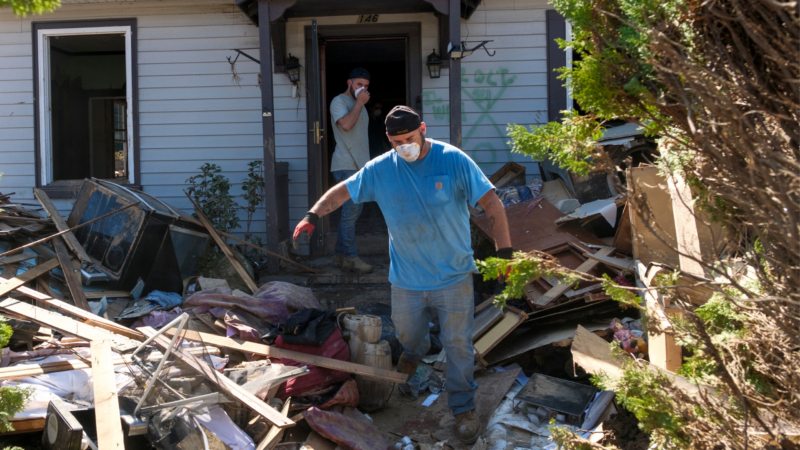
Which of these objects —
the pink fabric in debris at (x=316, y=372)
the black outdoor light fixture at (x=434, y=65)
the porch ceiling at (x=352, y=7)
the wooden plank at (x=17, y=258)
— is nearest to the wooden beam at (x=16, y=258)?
the wooden plank at (x=17, y=258)

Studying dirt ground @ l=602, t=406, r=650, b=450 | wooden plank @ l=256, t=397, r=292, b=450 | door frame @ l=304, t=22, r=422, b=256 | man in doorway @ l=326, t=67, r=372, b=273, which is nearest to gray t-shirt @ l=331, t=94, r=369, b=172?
man in doorway @ l=326, t=67, r=372, b=273

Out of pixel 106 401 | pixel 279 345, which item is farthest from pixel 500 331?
pixel 106 401

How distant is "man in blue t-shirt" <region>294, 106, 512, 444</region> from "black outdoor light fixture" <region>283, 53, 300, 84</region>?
3936 millimetres

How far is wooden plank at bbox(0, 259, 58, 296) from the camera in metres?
4.36

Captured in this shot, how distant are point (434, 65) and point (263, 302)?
12.9 feet

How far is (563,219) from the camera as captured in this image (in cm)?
572

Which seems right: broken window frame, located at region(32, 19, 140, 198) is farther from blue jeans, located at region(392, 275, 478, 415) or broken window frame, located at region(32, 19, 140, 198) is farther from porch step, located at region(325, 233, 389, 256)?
blue jeans, located at region(392, 275, 478, 415)

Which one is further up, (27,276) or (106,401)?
(27,276)

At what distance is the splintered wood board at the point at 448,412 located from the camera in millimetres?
3916

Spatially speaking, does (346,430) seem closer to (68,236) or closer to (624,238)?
(624,238)

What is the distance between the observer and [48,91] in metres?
8.06

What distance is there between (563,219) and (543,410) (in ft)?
7.49

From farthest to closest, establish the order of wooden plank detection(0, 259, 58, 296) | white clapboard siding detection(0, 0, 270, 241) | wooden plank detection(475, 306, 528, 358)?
white clapboard siding detection(0, 0, 270, 241) < wooden plank detection(475, 306, 528, 358) < wooden plank detection(0, 259, 58, 296)

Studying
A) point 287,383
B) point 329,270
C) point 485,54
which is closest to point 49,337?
point 287,383
